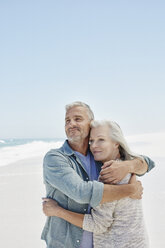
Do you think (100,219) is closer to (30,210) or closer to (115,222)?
(115,222)

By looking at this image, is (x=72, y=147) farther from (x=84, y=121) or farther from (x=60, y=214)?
(x=60, y=214)

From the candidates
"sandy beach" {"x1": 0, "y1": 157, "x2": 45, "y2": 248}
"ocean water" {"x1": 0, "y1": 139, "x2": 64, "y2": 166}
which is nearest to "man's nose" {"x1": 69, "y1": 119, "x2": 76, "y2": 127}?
"sandy beach" {"x1": 0, "y1": 157, "x2": 45, "y2": 248}

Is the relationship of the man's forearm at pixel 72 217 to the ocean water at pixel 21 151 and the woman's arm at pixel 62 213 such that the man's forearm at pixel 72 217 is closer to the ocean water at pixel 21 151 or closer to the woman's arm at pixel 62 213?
the woman's arm at pixel 62 213

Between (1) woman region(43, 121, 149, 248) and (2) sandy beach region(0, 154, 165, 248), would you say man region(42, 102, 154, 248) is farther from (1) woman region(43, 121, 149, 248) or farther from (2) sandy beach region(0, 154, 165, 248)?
(2) sandy beach region(0, 154, 165, 248)

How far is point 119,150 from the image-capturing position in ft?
8.43

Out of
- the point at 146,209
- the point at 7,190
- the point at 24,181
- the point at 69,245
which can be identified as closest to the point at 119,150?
the point at 69,245

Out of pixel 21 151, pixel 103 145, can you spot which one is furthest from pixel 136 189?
pixel 21 151

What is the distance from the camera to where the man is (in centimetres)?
218

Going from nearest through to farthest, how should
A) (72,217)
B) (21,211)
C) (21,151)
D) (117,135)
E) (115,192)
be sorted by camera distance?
(115,192) < (72,217) < (117,135) < (21,211) < (21,151)

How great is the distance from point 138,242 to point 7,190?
5256 millimetres

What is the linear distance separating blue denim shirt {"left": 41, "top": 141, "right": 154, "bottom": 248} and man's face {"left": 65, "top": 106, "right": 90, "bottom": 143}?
10 cm

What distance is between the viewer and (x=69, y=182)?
2.21m

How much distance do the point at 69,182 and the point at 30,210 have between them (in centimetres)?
381

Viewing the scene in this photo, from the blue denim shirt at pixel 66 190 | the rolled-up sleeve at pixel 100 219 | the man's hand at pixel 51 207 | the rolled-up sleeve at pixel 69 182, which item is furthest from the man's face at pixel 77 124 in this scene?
the rolled-up sleeve at pixel 100 219
